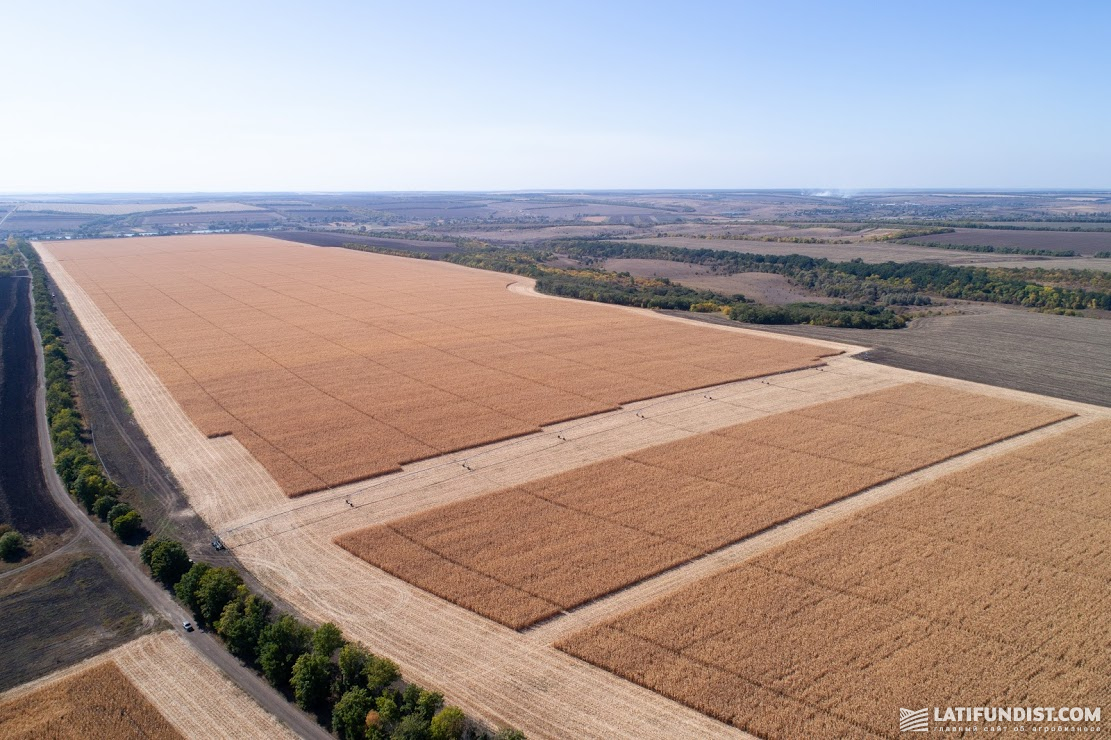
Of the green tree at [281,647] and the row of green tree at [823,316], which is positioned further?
the row of green tree at [823,316]

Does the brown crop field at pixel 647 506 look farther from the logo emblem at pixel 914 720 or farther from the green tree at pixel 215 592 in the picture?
the logo emblem at pixel 914 720

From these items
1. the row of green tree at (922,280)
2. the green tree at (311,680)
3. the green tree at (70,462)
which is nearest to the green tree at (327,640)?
the green tree at (311,680)

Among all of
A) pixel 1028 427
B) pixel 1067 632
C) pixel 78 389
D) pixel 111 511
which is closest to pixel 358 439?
pixel 111 511

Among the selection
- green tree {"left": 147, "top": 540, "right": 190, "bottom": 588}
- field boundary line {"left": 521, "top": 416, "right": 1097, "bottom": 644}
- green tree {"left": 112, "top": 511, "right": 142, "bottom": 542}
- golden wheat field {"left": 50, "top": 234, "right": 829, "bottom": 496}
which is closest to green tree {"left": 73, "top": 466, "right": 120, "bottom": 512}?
green tree {"left": 112, "top": 511, "right": 142, "bottom": 542}

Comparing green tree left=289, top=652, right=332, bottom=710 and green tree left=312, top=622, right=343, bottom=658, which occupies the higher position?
green tree left=312, top=622, right=343, bottom=658

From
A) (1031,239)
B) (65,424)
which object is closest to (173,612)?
(65,424)

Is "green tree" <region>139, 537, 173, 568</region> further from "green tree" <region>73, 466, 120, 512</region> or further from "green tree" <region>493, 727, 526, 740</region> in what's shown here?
"green tree" <region>493, 727, 526, 740</region>
